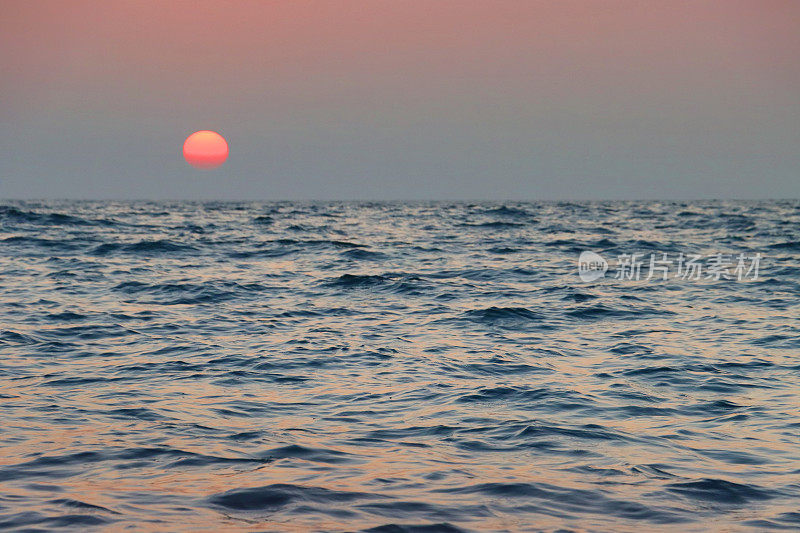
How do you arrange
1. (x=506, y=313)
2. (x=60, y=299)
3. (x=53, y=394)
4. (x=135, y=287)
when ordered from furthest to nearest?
(x=135, y=287) → (x=60, y=299) → (x=506, y=313) → (x=53, y=394)

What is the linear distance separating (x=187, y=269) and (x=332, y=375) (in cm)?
1597

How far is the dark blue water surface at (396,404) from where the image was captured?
22.3 feet

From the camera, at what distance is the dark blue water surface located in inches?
267

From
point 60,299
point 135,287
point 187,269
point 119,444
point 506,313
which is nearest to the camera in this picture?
point 119,444

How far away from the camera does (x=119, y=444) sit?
8359 millimetres

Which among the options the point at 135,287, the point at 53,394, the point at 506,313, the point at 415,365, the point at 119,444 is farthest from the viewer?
the point at 135,287

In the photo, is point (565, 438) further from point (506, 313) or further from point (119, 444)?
point (506, 313)

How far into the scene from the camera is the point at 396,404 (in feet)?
34.0

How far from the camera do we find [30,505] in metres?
6.61

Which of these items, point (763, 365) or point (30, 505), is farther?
point (763, 365)

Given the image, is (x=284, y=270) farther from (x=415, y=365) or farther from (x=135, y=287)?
(x=415, y=365)

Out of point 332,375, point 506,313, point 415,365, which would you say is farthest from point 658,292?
point 332,375

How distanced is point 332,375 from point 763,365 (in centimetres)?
691

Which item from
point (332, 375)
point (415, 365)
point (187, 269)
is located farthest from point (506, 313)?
point (187, 269)
